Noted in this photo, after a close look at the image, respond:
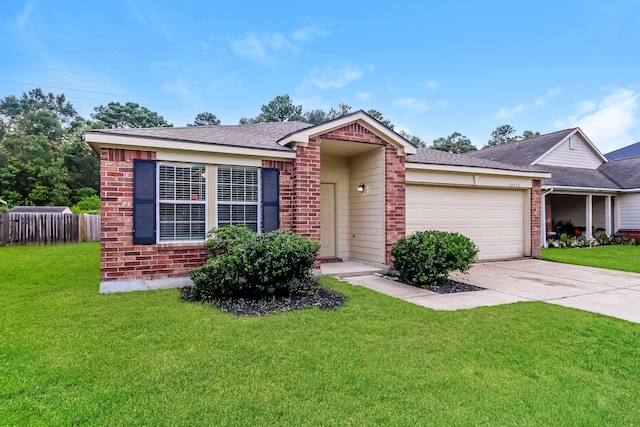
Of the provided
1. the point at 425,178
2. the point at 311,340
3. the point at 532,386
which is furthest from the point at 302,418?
the point at 425,178

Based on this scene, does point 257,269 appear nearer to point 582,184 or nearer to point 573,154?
point 582,184


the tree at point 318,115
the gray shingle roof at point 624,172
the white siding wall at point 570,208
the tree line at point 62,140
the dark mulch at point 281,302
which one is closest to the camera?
the dark mulch at point 281,302

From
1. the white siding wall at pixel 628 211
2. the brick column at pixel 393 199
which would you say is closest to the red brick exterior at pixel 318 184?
the brick column at pixel 393 199

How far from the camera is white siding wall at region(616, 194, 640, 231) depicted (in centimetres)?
1590

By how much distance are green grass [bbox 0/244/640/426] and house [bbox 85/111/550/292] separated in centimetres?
158

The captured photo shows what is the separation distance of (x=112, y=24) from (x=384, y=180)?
588 inches

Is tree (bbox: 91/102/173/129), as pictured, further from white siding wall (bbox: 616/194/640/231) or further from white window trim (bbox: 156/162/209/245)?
white siding wall (bbox: 616/194/640/231)

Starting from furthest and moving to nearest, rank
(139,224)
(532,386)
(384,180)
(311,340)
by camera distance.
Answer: (384,180) → (139,224) → (311,340) → (532,386)

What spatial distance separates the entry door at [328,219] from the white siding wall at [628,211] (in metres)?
15.4

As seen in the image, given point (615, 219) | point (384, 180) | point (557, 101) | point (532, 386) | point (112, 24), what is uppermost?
point (112, 24)

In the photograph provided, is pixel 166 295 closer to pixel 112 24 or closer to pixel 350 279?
pixel 350 279

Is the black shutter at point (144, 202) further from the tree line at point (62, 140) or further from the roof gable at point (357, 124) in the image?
the tree line at point (62, 140)

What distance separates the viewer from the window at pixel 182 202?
6496 mm

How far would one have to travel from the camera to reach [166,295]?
5.82 metres
